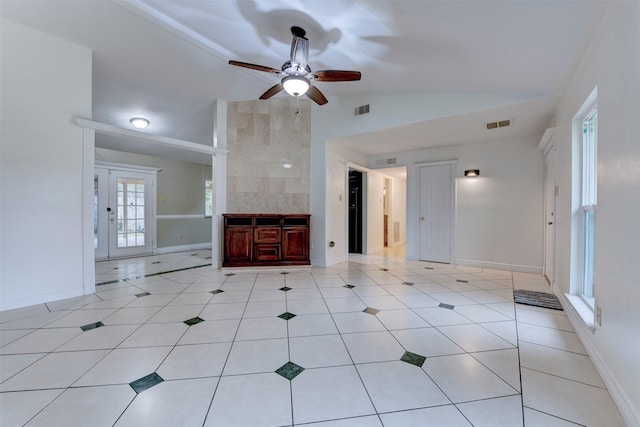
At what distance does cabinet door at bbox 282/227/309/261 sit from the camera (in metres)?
4.40

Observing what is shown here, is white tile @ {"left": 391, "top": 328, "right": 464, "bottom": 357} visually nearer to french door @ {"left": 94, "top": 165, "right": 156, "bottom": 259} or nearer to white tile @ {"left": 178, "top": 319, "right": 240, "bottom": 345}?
white tile @ {"left": 178, "top": 319, "right": 240, "bottom": 345}

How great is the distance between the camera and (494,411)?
126 cm

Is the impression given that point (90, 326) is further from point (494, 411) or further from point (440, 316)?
point (440, 316)

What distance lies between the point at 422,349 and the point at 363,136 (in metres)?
3.47

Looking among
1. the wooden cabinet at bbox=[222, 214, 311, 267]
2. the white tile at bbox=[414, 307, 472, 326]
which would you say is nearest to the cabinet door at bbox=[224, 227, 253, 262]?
the wooden cabinet at bbox=[222, 214, 311, 267]

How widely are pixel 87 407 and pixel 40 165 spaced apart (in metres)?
2.68

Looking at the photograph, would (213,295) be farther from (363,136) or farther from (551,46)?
(551,46)

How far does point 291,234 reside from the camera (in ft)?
14.5

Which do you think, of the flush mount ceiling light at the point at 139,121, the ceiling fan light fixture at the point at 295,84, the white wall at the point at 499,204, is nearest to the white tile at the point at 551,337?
the white wall at the point at 499,204

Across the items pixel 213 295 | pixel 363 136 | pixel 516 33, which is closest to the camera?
pixel 516 33

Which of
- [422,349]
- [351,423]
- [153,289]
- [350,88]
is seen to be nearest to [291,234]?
[153,289]

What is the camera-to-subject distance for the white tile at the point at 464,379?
139cm

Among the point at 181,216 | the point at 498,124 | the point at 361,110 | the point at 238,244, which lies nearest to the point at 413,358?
the point at 238,244

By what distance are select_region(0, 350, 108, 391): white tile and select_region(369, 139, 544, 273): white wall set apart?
5.16 m
